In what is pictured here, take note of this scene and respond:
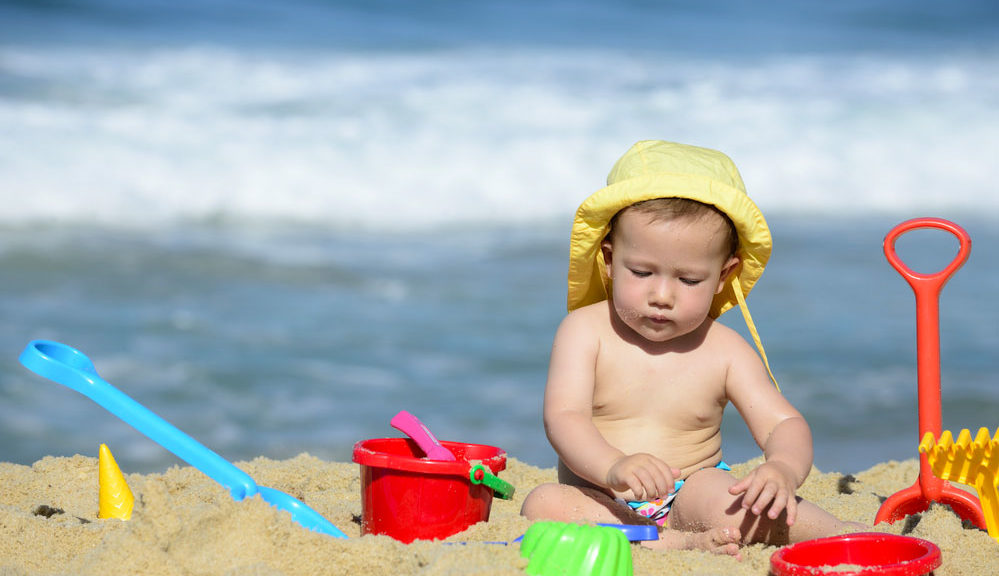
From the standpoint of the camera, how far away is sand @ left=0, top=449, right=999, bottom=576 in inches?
74.4

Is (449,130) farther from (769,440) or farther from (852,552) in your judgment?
(852,552)

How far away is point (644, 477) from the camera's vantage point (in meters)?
2.20

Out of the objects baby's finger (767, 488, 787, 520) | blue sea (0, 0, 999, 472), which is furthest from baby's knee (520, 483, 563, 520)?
baby's finger (767, 488, 787, 520)

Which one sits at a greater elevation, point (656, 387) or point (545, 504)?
point (656, 387)

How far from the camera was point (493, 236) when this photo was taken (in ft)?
30.5

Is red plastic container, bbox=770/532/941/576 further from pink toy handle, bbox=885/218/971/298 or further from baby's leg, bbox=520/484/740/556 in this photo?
pink toy handle, bbox=885/218/971/298

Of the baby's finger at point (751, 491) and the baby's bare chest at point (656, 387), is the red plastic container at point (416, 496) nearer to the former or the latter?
the baby's bare chest at point (656, 387)

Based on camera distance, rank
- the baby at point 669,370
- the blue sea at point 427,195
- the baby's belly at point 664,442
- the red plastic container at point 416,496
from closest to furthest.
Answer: the red plastic container at point 416,496 < the baby at point 669,370 < the baby's belly at point 664,442 < the blue sea at point 427,195

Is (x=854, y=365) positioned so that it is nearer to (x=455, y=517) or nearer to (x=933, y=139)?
(x=455, y=517)

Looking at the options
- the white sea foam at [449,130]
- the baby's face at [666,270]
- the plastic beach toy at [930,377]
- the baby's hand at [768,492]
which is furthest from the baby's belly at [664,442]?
the white sea foam at [449,130]

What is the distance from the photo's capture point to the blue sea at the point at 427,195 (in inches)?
209

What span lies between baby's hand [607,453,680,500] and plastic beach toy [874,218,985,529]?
0.69 meters

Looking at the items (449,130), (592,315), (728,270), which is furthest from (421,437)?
(449,130)

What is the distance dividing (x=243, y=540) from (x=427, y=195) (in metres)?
8.26
